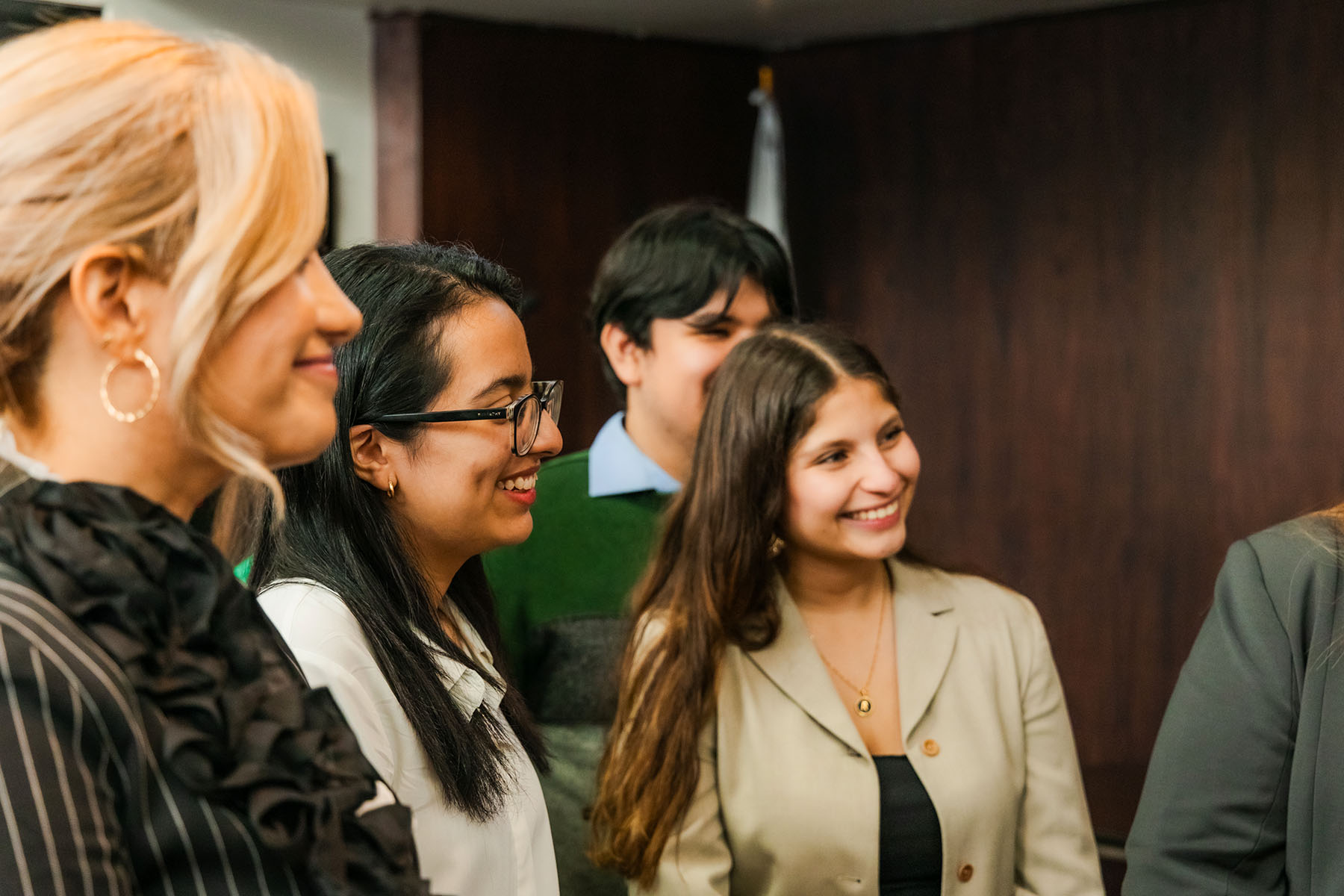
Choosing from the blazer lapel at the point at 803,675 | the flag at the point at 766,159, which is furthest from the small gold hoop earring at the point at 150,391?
the flag at the point at 766,159

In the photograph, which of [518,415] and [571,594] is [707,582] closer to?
[571,594]

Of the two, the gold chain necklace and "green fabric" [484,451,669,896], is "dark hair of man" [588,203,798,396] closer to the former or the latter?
"green fabric" [484,451,669,896]

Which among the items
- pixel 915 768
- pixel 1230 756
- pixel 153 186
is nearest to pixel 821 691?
pixel 915 768

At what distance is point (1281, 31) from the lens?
4.02 metres

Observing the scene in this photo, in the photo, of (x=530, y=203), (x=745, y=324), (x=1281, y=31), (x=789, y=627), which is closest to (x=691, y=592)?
(x=789, y=627)

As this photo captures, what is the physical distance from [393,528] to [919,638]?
106 cm

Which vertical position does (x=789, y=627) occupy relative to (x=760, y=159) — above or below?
below

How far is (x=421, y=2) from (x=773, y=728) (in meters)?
3.03

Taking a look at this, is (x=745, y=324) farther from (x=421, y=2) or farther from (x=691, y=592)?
(x=421, y=2)

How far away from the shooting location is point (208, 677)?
855 millimetres

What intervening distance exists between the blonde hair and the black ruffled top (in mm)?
74

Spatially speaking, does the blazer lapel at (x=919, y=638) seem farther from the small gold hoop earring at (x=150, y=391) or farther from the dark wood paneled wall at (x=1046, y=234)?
the dark wood paneled wall at (x=1046, y=234)

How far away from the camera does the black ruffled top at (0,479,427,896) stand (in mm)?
816

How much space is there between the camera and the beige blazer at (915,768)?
1.97m
